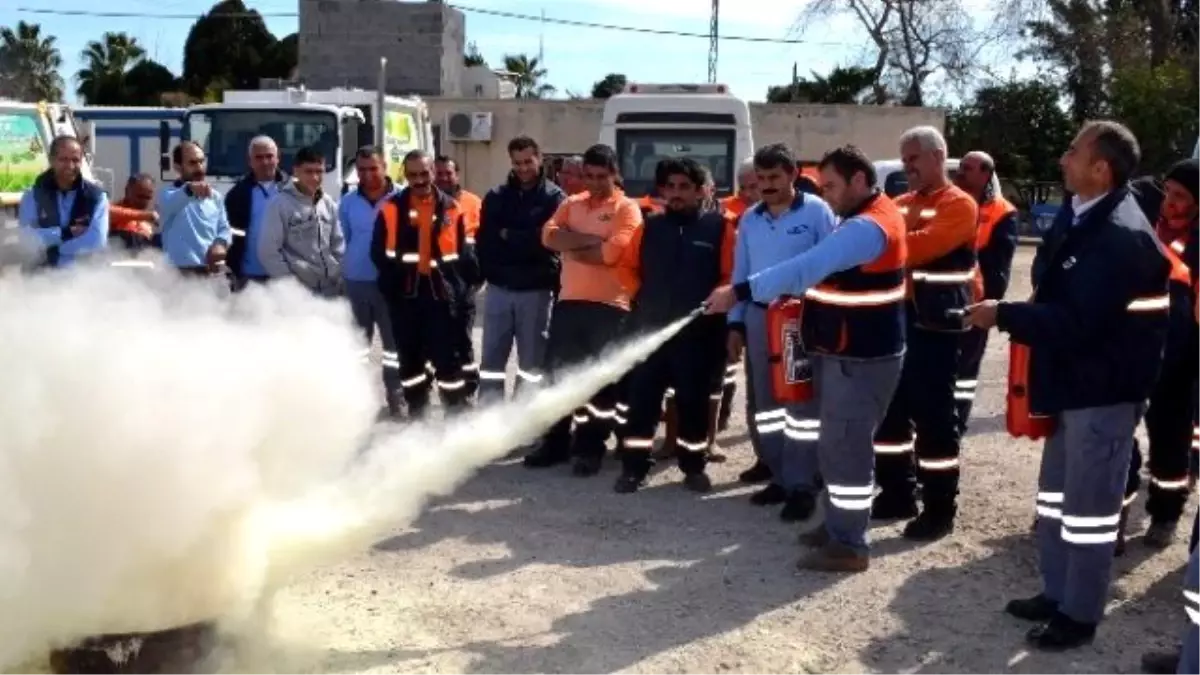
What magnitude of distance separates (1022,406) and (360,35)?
23787 mm

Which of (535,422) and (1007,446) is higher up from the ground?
(535,422)

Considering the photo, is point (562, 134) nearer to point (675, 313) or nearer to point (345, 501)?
point (675, 313)

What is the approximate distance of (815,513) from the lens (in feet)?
23.6

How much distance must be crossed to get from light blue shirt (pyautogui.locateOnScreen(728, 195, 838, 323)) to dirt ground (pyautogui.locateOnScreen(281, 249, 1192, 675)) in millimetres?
1518

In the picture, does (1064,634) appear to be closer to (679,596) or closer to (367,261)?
(679,596)

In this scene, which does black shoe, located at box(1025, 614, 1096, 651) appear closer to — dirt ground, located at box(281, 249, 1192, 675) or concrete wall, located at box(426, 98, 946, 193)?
dirt ground, located at box(281, 249, 1192, 675)

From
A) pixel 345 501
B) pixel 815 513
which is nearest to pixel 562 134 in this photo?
pixel 815 513

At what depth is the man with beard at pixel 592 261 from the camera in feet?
25.1

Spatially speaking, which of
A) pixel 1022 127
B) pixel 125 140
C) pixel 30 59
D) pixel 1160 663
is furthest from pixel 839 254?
pixel 30 59

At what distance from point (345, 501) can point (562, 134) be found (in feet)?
82.6

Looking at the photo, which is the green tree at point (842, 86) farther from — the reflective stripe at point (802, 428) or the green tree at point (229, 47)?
the reflective stripe at point (802, 428)

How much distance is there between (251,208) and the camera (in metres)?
8.60

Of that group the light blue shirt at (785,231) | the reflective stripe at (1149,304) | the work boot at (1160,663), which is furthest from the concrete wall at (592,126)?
the work boot at (1160,663)

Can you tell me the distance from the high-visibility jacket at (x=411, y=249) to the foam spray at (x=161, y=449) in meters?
3.56
